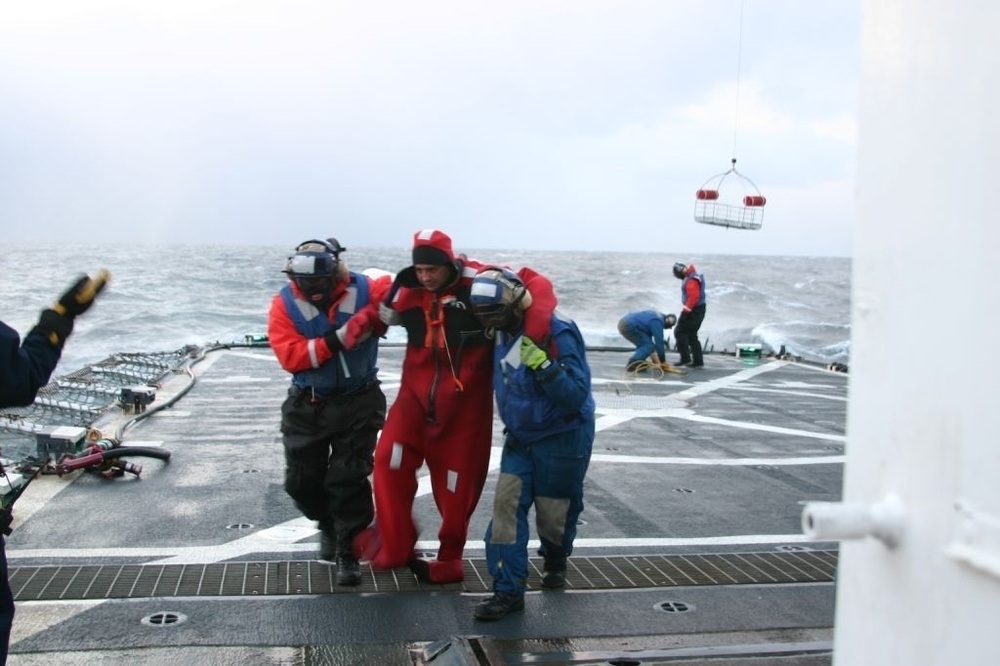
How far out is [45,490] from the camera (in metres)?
6.83

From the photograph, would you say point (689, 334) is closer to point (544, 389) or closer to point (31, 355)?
point (544, 389)

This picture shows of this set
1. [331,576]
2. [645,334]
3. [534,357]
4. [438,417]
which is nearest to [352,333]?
[438,417]

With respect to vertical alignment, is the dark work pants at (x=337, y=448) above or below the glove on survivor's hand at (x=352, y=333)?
below

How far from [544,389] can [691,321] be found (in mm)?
11302

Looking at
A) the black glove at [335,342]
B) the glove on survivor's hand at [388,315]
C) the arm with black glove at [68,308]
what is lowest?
the black glove at [335,342]

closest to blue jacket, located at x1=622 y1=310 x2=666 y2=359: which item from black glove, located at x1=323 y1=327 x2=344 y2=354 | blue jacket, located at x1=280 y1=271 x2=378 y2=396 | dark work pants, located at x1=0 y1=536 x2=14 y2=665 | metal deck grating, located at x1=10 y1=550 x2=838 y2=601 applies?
metal deck grating, located at x1=10 y1=550 x2=838 y2=601

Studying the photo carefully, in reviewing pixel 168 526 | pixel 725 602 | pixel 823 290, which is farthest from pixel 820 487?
pixel 823 290

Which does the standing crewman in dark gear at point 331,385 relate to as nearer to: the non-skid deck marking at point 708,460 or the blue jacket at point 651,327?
the non-skid deck marking at point 708,460

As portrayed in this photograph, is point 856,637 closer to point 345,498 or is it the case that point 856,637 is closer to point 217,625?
point 217,625

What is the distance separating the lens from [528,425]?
475cm

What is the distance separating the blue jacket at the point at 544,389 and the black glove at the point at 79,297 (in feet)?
6.31

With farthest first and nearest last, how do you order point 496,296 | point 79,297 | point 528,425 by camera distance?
point 528,425
point 496,296
point 79,297

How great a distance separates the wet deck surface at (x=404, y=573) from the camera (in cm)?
416

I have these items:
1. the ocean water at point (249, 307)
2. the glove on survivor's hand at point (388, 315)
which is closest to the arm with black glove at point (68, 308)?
the glove on survivor's hand at point (388, 315)
